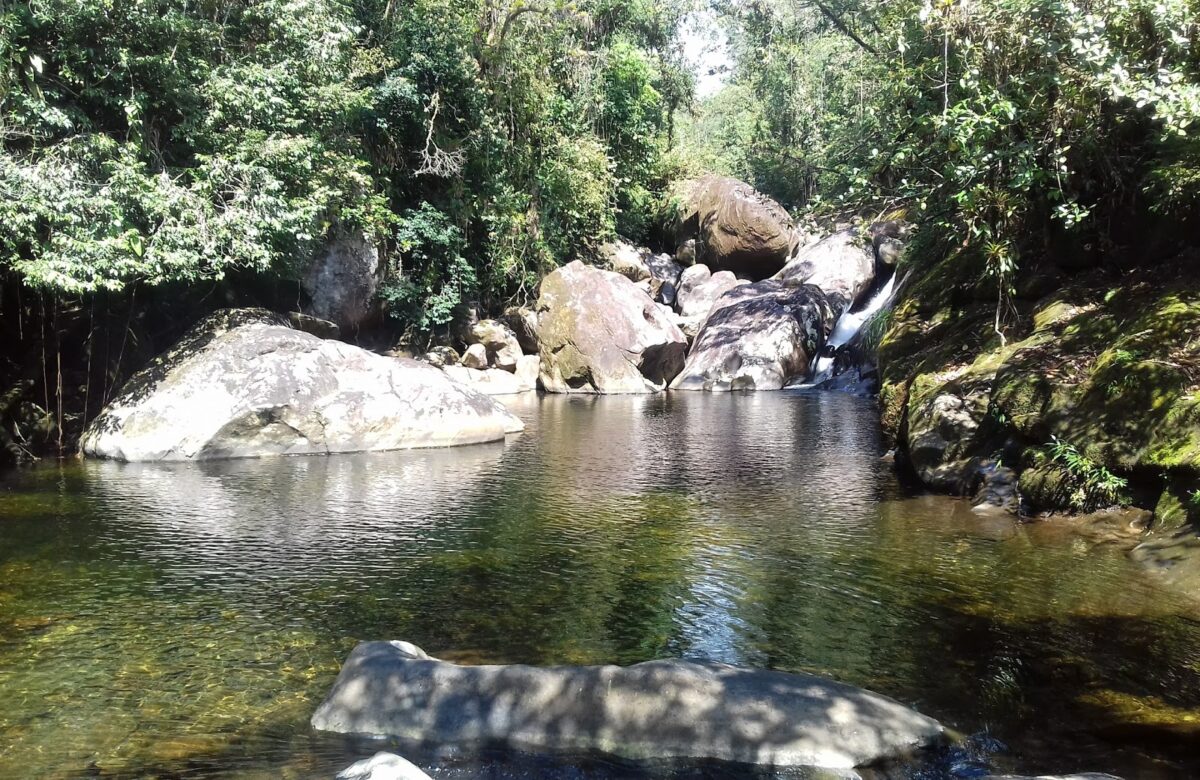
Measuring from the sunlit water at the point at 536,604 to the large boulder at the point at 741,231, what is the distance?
19.3 metres

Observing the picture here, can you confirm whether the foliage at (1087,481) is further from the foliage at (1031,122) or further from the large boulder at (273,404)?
the large boulder at (273,404)

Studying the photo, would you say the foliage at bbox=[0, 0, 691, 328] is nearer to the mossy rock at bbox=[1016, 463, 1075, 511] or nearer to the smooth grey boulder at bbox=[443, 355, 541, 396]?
the smooth grey boulder at bbox=[443, 355, 541, 396]

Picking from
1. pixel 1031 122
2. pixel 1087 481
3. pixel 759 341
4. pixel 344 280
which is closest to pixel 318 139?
pixel 344 280

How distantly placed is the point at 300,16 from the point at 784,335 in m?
14.8

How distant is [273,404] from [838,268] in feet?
64.1

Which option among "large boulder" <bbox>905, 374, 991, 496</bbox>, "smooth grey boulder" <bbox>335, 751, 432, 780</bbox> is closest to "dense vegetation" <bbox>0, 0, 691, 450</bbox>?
"smooth grey boulder" <bbox>335, 751, 432, 780</bbox>

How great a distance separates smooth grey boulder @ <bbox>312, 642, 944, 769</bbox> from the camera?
14.3 ft

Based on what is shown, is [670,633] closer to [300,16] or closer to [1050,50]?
[1050,50]

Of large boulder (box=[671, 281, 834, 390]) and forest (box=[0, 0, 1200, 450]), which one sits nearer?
forest (box=[0, 0, 1200, 450])

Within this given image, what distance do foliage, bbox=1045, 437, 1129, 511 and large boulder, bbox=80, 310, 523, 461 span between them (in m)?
9.32

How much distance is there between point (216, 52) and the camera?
1472 centimetres

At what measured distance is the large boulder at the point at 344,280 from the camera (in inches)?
838

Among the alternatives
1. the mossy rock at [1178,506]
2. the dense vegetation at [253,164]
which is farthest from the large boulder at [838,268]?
the mossy rock at [1178,506]

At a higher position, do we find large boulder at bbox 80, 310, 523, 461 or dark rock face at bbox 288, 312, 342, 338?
dark rock face at bbox 288, 312, 342, 338
